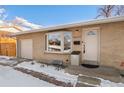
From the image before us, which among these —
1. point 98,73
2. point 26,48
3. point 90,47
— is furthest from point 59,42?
point 26,48

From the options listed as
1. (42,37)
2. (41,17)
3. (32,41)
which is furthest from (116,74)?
(41,17)

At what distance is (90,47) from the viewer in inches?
315

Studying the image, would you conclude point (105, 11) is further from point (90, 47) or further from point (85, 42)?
point (90, 47)

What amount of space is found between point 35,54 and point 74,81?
18.9 ft

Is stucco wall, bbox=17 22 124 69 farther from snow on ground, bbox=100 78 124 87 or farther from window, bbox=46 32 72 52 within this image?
snow on ground, bbox=100 78 124 87

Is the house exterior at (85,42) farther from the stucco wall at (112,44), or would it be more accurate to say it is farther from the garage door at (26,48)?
the garage door at (26,48)

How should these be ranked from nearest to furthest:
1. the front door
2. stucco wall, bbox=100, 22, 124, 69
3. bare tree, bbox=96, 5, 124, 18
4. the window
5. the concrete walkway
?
the concrete walkway, stucco wall, bbox=100, 22, 124, 69, the front door, the window, bare tree, bbox=96, 5, 124, 18

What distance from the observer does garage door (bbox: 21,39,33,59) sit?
11852 mm

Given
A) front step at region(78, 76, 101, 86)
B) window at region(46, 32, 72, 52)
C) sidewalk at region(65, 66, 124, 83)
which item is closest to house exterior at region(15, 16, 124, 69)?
window at region(46, 32, 72, 52)

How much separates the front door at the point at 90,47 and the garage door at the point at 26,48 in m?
5.24

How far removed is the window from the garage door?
236 centimetres

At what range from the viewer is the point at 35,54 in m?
11.1

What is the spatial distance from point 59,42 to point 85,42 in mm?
1888

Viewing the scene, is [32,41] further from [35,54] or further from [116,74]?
[116,74]
